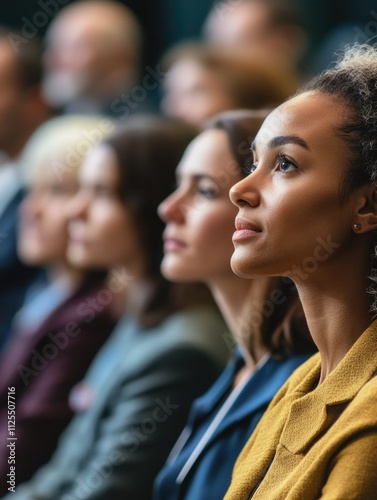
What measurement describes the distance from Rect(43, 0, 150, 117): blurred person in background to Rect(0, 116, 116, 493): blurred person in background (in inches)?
29.3

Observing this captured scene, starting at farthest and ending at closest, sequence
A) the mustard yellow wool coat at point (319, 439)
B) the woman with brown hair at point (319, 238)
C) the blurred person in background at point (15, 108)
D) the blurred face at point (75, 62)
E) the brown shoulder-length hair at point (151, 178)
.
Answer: the blurred face at point (75, 62) < the blurred person in background at point (15, 108) < the brown shoulder-length hair at point (151, 178) < the woman with brown hair at point (319, 238) < the mustard yellow wool coat at point (319, 439)

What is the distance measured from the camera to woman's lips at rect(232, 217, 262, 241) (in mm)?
1132

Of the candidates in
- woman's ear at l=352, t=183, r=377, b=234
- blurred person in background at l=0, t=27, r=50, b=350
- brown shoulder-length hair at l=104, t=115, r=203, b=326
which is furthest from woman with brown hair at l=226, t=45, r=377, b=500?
blurred person in background at l=0, t=27, r=50, b=350

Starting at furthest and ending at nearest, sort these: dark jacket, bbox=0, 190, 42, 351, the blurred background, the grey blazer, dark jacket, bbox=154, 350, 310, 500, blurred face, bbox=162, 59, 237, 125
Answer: the blurred background
dark jacket, bbox=0, 190, 42, 351
blurred face, bbox=162, 59, 237, 125
the grey blazer
dark jacket, bbox=154, 350, 310, 500

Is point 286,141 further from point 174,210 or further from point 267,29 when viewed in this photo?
point 267,29

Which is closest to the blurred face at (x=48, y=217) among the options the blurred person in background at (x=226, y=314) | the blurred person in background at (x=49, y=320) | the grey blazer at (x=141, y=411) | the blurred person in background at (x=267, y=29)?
the blurred person in background at (x=49, y=320)

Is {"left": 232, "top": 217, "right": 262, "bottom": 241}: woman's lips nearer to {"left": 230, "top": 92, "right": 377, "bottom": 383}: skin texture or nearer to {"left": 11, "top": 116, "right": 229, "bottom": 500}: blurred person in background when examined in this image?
{"left": 230, "top": 92, "right": 377, "bottom": 383}: skin texture

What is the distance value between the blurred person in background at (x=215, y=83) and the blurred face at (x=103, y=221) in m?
0.29

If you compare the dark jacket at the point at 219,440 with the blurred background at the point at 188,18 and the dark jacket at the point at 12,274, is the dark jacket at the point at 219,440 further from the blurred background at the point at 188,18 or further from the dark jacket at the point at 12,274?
the blurred background at the point at 188,18

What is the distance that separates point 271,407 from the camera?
1225mm

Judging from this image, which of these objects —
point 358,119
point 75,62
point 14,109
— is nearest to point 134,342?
point 358,119

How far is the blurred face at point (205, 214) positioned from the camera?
160 cm

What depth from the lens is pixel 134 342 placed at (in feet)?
6.48

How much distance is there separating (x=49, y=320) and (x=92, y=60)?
62.1 inches
